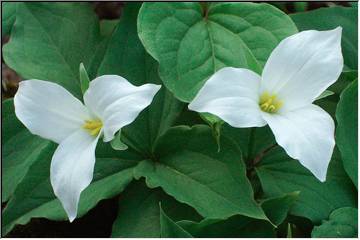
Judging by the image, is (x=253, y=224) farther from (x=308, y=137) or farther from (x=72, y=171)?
(x=72, y=171)

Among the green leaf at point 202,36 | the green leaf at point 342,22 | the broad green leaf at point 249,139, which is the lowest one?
the broad green leaf at point 249,139

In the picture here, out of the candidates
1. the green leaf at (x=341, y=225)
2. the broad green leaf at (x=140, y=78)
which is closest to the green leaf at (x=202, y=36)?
the broad green leaf at (x=140, y=78)

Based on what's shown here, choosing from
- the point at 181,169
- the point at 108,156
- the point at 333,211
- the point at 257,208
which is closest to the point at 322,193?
the point at 333,211

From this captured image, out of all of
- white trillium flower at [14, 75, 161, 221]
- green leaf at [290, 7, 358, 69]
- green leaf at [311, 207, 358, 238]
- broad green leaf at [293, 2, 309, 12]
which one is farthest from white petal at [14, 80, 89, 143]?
broad green leaf at [293, 2, 309, 12]

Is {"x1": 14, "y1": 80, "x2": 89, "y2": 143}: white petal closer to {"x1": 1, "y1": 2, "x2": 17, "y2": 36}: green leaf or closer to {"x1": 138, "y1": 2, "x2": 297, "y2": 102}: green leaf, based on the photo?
{"x1": 138, "y1": 2, "x2": 297, "y2": 102}: green leaf

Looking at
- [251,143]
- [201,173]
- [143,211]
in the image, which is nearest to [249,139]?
[251,143]

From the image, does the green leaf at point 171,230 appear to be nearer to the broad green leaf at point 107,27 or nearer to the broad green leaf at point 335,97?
the broad green leaf at point 335,97

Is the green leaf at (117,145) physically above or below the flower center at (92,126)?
above
